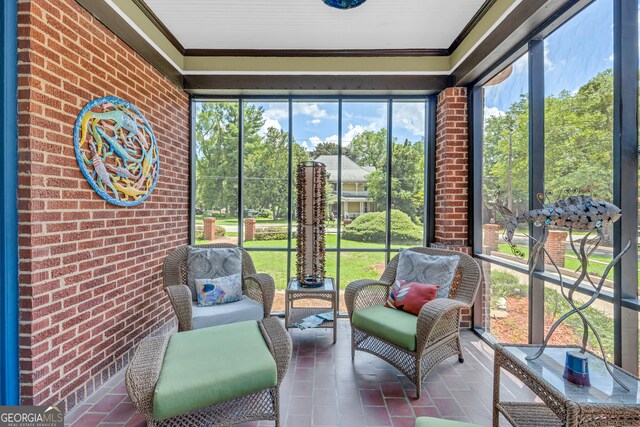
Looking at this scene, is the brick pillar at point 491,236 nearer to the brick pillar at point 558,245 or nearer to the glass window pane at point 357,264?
the brick pillar at point 558,245

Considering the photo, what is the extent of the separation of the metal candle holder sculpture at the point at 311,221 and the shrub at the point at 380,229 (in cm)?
75

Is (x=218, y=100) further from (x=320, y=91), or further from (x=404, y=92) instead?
(x=404, y=92)

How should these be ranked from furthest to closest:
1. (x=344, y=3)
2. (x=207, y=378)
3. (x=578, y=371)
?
(x=344, y=3) < (x=207, y=378) < (x=578, y=371)

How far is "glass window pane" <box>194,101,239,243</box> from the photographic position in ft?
12.3

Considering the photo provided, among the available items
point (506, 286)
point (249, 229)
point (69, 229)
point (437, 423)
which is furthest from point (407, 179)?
point (69, 229)

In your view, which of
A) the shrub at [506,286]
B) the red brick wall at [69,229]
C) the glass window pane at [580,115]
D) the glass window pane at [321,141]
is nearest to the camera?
the red brick wall at [69,229]

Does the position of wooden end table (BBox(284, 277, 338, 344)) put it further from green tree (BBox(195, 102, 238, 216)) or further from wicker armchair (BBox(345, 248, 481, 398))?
green tree (BBox(195, 102, 238, 216))

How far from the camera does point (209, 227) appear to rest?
3783mm

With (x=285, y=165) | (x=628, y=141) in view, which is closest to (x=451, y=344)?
(x=628, y=141)

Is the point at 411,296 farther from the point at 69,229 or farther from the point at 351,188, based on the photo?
the point at 69,229

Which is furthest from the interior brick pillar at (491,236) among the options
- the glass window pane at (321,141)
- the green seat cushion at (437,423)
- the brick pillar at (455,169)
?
the green seat cushion at (437,423)

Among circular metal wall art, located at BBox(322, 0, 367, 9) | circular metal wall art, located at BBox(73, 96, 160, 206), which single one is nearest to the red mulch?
circular metal wall art, located at BBox(322, 0, 367, 9)

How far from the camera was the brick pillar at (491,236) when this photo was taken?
307 cm

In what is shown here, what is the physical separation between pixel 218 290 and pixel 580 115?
3.23 meters
